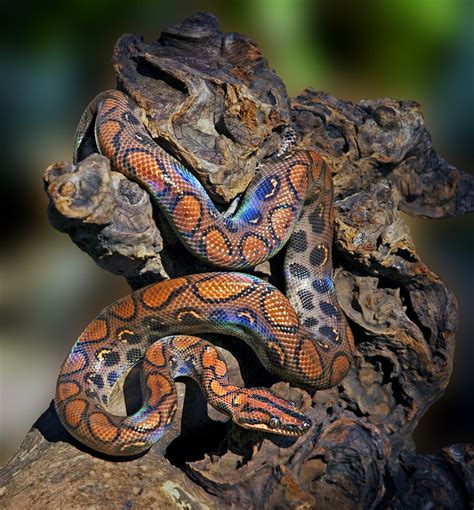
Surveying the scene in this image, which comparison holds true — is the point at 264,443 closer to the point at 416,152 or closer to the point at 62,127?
the point at 416,152

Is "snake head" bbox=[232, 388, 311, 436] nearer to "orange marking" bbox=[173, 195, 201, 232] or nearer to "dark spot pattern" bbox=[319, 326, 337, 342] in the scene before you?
"dark spot pattern" bbox=[319, 326, 337, 342]

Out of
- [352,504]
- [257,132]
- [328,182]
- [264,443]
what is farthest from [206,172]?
[352,504]

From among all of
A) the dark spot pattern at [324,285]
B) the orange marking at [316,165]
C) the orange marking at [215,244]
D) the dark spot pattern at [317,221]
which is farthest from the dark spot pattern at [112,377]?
the orange marking at [316,165]

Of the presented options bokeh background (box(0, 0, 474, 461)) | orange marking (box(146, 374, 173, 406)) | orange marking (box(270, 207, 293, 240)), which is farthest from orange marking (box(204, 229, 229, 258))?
bokeh background (box(0, 0, 474, 461))

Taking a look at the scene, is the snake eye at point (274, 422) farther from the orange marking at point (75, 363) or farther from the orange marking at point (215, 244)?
the orange marking at point (75, 363)

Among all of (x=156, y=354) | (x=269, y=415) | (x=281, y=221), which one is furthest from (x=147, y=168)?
(x=269, y=415)

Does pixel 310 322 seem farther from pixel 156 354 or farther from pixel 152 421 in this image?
pixel 152 421
